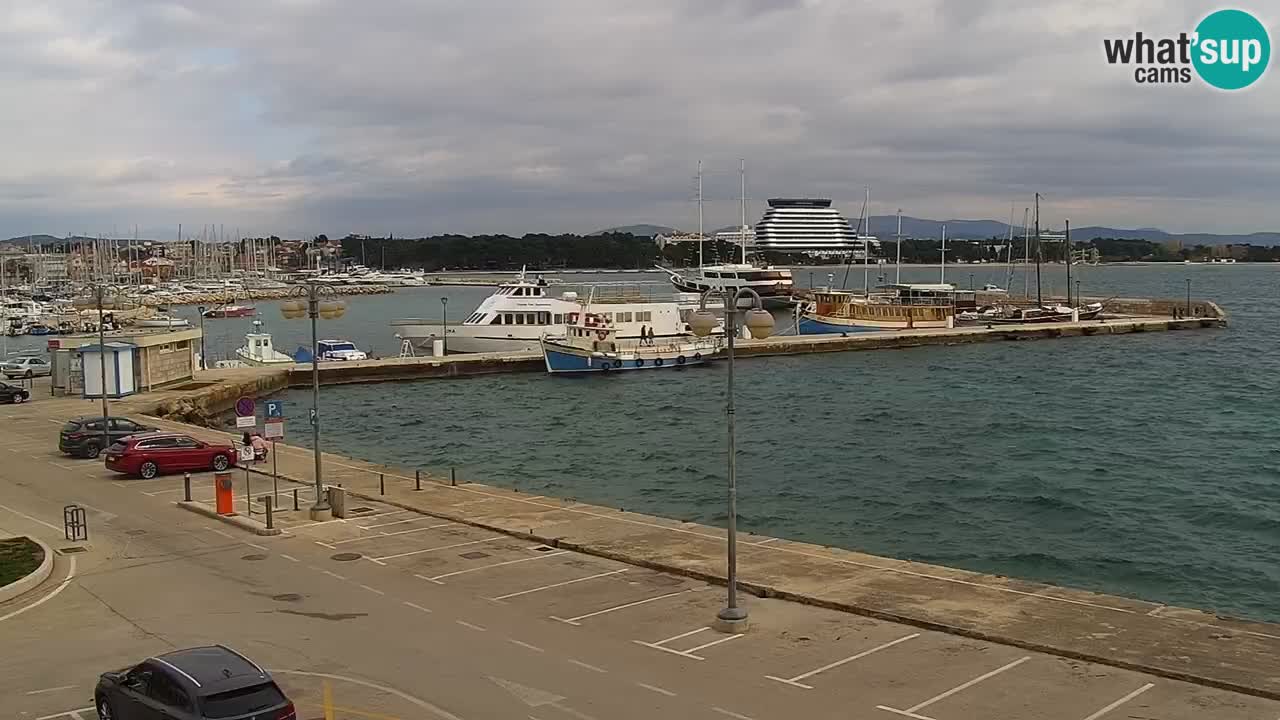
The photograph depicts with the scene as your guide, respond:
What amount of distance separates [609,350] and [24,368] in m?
33.7

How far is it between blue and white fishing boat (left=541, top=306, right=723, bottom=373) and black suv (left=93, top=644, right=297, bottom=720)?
57550mm

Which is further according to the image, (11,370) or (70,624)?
(11,370)

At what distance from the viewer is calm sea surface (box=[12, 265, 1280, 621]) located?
28453 mm

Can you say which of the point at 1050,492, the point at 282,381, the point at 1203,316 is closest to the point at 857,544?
the point at 1050,492

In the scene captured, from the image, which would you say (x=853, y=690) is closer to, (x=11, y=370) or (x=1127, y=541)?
(x=1127, y=541)

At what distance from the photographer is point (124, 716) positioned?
36.5ft

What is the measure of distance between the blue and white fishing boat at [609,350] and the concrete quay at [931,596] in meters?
44.8

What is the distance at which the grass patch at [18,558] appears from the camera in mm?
18312

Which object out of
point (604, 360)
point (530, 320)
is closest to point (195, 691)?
point (604, 360)

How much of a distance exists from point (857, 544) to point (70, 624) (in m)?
18.5

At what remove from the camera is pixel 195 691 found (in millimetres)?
10359

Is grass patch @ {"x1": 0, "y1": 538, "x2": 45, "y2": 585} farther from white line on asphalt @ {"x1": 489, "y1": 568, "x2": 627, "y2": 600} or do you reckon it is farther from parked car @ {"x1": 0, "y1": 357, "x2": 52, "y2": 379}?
parked car @ {"x1": 0, "y1": 357, "x2": 52, "y2": 379}

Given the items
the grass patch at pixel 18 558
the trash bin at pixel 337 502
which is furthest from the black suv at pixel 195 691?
the trash bin at pixel 337 502

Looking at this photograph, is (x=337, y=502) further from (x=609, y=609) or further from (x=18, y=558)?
(x=609, y=609)
